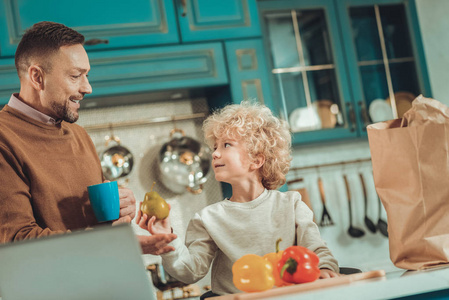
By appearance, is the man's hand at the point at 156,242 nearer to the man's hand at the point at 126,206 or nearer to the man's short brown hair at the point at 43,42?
the man's hand at the point at 126,206

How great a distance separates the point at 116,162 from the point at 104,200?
126 cm

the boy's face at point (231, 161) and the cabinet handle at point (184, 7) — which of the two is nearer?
the boy's face at point (231, 161)

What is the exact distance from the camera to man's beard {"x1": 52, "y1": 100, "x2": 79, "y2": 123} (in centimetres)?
155

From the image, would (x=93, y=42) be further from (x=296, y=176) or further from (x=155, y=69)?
(x=296, y=176)

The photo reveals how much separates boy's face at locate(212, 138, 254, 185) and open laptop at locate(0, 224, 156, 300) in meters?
0.77

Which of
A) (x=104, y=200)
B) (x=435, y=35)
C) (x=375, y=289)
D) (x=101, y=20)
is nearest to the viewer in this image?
(x=375, y=289)

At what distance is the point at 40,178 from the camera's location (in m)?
1.44

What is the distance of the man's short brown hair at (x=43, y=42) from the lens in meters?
1.55

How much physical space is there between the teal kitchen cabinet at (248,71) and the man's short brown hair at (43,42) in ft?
3.38

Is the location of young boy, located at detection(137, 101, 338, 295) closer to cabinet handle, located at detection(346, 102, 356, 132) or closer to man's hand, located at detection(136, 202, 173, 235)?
man's hand, located at detection(136, 202, 173, 235)

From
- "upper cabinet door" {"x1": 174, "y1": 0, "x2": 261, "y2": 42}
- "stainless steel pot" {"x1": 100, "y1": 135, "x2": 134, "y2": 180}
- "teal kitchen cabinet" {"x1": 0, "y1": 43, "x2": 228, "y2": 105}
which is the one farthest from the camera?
"stainless steel pot" {"x1": 100, "y1": 135, "x2": 134, "y2": 180}

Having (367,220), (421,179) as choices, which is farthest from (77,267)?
(367,220)

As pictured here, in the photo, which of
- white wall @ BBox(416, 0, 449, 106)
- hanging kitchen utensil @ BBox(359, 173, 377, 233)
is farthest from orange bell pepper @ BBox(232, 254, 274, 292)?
white wall @ BBox(416, 0, 449, 106)

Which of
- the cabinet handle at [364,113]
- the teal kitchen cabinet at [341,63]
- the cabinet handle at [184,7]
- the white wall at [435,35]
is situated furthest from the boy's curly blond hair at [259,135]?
the white wall at [435,35]
